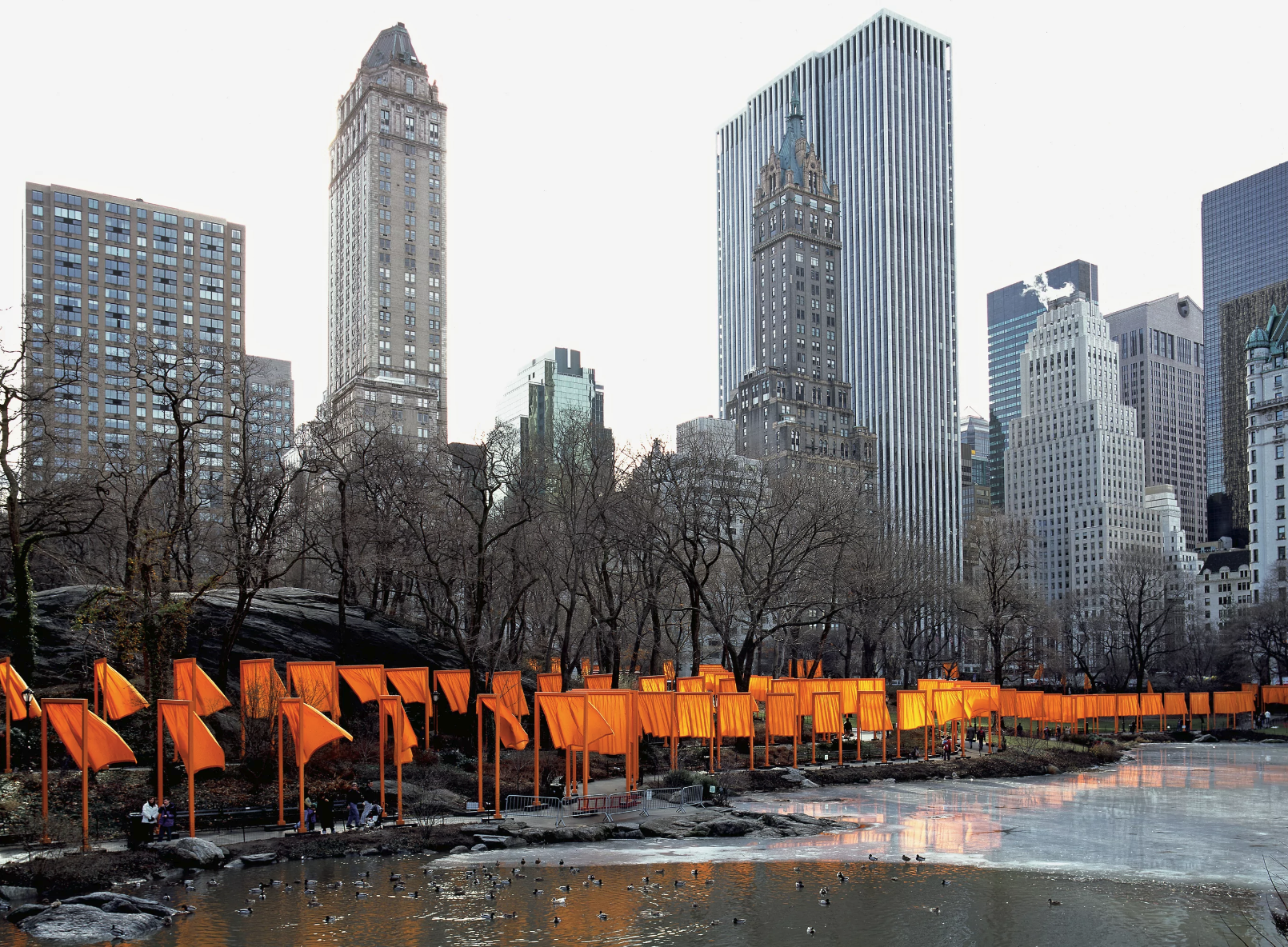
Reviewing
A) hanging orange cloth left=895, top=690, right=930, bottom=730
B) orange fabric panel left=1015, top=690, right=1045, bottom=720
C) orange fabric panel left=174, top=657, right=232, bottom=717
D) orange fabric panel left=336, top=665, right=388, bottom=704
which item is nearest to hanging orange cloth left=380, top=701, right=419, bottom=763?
orange fabric panel left=174, top=657, right=232, bottom=717

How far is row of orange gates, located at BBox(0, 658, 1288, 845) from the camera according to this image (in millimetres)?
27641

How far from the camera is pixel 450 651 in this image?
49281 mm

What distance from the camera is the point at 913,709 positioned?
47.5m

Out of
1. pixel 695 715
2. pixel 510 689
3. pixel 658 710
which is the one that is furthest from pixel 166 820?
pixel 695 715

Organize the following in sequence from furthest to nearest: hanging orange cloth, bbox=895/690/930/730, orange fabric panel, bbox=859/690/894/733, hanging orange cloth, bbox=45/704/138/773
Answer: hanging orange cloth, bbox=895/690/930/730, orange fabric panel, bbox=859/690/894/733, hanging orange cloth, bbox=45/704/138/773

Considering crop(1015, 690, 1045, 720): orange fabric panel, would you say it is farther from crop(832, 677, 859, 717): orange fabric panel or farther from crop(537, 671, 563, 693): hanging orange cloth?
crop(537, 671, 563, 693): hanging orange cloth

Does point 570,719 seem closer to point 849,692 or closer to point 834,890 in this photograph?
point 834,890

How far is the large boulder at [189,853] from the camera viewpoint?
2570 cm

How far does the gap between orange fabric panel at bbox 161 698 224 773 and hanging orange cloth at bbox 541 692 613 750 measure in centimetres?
899

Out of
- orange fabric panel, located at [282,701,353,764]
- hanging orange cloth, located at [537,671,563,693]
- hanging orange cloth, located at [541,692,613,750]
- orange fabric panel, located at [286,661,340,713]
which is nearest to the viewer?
orange fabric panel, located at [282,701,353,764]

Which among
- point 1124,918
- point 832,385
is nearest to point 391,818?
point 1124,918

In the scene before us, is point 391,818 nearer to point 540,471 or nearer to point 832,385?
point 540,471

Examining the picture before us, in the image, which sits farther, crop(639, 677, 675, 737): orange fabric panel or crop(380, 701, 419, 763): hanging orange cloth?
crop(639, 677, 675, 737): orange fabric panel

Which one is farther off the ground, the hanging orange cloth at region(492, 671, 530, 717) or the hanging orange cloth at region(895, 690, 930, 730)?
the hanging orange cloth at region(492, 671, 530, 717)
